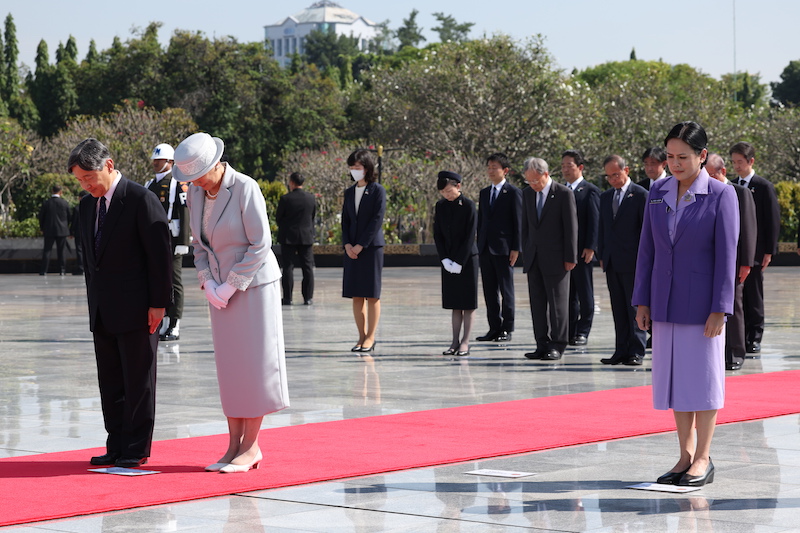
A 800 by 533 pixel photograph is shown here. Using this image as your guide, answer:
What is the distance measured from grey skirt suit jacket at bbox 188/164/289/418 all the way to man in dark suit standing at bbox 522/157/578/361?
5.42m

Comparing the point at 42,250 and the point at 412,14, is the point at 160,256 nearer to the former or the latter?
the point at 42,250

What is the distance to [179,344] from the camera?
42.8 ft

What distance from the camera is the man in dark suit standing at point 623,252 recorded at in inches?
441

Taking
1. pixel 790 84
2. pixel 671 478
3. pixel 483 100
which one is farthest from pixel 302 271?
pixel 790 84

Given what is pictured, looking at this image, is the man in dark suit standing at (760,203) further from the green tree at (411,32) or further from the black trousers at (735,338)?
the green tree at (411,32)

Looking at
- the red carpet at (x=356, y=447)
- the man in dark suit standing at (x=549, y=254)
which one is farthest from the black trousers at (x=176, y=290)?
the red carpet at (x=356, y=447)

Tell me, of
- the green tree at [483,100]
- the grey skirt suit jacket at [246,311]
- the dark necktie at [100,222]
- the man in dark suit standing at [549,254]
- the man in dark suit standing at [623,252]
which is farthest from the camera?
the green tree at [483,100]

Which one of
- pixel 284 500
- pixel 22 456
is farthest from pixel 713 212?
pixel 22 456

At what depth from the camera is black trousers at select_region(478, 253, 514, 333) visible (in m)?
13.5

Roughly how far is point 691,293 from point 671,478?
2.91 ft

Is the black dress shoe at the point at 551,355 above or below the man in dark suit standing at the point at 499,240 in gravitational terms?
below

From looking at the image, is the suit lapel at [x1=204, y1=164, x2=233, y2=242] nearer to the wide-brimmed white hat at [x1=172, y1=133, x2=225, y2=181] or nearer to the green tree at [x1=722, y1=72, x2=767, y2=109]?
the wide-brimmed white hat at [x1=172, y1=133, x2=225, y2=181]

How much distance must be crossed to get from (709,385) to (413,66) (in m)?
43.2

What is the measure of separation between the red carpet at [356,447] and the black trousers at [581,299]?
11.7 feet
